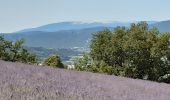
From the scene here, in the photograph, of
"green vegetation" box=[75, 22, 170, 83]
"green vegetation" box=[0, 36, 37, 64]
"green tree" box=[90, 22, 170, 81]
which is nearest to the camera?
"green vegetation" box=[0, 36, 37, 64]

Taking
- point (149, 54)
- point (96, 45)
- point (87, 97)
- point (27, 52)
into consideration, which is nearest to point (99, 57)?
point (96, 45)

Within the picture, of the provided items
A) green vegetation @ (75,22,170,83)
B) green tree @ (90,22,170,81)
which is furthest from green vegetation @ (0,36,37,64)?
green tree @ (90,22,170,81)

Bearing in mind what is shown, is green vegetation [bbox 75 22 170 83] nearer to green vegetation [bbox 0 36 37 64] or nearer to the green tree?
the green tree

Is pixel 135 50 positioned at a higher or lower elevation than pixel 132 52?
higher

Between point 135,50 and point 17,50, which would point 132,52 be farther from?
point 17,50

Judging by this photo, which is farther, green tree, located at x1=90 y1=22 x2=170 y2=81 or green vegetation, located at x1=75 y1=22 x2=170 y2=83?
green tree, located at x1=90 y1=22 x2=170 y2=81

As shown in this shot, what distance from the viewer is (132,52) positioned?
50094 mm

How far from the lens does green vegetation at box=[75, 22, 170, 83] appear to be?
4594 centimetres

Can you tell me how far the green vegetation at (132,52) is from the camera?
151ft

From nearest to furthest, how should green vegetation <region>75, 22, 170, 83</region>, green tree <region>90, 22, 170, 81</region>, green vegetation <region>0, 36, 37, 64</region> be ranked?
green vegetation <region>0, 36, 37, 64</region>, green vegetation <region>75, 22, 170, 83</region>, green tree <region>90, 22, 170, 81</region>

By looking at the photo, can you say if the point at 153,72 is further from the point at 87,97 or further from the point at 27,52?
the point at 87,97

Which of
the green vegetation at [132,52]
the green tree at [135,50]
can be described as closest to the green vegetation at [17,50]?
the green vegetation at [132,52]

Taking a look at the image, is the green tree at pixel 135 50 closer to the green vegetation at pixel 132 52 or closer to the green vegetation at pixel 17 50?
the green vegetation at pixel 132 52

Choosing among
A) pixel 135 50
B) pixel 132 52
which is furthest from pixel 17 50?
pixel 132 52
